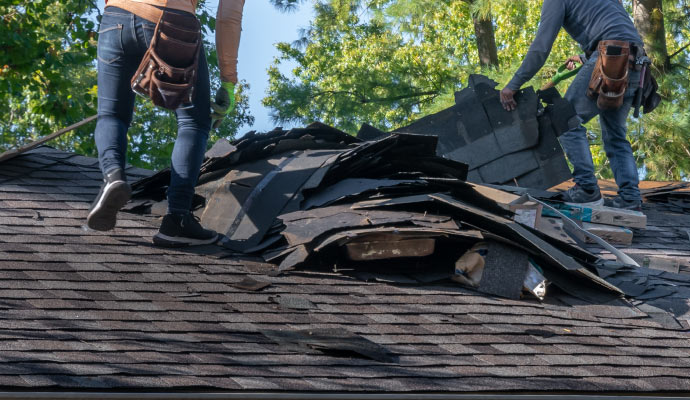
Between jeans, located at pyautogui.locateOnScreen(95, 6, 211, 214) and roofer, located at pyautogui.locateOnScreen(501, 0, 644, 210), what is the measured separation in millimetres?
2923

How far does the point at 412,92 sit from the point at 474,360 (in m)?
16.2

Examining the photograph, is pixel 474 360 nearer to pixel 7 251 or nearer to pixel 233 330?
pixel 233 330

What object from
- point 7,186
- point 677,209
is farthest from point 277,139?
point 677,209

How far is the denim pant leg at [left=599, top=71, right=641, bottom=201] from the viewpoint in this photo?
272 inches

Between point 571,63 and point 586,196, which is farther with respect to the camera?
point 571,63

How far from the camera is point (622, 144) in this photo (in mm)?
7031

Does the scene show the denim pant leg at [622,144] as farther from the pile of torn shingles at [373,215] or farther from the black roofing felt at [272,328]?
the black roofing felt at [272,328]

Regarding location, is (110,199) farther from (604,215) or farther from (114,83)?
(604,215)

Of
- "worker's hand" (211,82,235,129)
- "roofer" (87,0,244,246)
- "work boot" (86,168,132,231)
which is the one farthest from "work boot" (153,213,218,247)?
"worker's hand" (211,82,235,129)

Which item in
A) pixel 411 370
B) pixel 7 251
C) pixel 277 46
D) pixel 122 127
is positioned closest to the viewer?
pixel 411 370

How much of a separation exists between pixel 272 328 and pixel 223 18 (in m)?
2.02

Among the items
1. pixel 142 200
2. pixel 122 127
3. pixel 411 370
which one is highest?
pixel 122 127

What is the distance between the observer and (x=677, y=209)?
27.0ft

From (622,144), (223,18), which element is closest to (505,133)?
(622,144)
